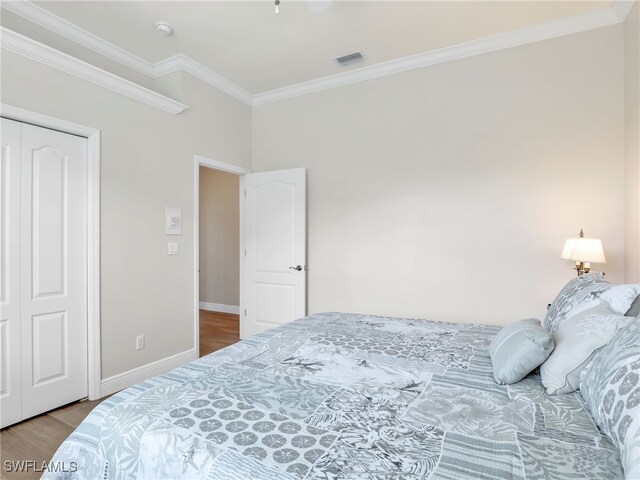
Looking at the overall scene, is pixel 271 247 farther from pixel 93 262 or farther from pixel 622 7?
pixel 622 7

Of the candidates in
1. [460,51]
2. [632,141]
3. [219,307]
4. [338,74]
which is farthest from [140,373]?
[632,141]

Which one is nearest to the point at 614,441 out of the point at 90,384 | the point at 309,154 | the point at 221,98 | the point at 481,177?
the point at 481,177

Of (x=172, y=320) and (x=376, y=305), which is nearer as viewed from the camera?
(x=172, y=320)

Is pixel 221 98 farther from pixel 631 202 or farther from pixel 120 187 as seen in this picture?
pixel 631 202

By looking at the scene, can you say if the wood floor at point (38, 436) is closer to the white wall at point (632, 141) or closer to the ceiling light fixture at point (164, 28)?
the ceiling light fixture at point (164, 28)

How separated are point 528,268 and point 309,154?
99.8 inches

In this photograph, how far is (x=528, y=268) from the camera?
9.86ft

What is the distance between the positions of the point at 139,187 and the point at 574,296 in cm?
328

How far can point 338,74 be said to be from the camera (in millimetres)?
3730

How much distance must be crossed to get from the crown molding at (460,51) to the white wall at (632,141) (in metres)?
0.28

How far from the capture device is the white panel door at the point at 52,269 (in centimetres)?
239

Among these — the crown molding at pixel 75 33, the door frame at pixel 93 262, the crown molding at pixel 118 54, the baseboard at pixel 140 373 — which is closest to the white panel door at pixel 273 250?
the baseboard at pixel 140 373

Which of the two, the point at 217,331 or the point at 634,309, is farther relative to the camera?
the point at 217,331

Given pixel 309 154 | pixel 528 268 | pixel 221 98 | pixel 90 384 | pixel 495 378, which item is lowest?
pixel 90 384
